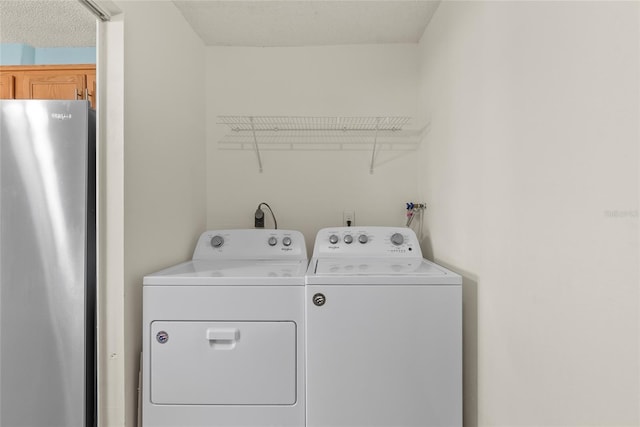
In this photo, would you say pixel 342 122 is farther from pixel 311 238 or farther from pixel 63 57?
pixel 63 57

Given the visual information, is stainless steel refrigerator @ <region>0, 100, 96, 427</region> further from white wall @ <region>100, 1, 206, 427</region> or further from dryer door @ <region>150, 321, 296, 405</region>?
dryer door @ <region>150, 321, 296, 405</region>

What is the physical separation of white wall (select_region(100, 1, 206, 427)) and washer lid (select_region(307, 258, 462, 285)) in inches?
29.5

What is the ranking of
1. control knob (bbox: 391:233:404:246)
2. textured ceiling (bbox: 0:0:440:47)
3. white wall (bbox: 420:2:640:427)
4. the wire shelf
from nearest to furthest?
white wall (bbox: 420:2:640:427) < textured ceiling (bbox: 0:0:440:47) < control knob (bbox: 391:233:404:246) < the wire shelf

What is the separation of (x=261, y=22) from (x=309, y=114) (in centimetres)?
60

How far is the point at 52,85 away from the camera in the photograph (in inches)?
66.8

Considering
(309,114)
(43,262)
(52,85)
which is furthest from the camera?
(309,114)

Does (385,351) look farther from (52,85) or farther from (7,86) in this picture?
(7,86)

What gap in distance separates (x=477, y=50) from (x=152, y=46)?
4.66 ft

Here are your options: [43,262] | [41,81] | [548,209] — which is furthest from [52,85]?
[548,209]

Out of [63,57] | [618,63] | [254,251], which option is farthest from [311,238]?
[618,63]

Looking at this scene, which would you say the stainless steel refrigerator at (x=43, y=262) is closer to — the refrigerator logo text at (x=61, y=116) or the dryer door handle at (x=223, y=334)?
the refrigerator logo text at (x=61, y=116)

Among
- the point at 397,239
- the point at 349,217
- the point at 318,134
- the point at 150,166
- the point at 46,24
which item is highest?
the point at 46,24

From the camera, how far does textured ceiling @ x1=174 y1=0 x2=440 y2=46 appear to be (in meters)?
1.83

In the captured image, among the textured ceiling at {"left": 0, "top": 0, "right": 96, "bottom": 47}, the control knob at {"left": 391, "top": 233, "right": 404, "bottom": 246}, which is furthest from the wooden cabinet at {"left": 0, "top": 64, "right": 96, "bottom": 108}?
the control knob at {"left": 391, "top": 233, "right": 404, "bottom": 246}
